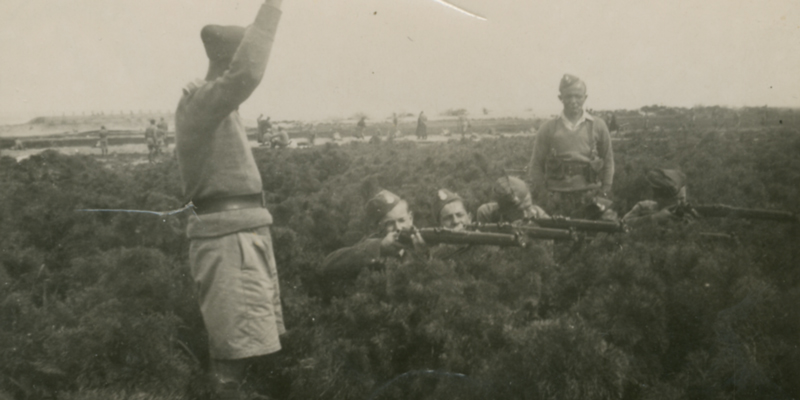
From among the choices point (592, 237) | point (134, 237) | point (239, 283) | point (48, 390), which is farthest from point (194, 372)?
point (592, 237)

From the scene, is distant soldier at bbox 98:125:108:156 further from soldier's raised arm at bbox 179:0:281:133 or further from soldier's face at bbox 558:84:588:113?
soldier's face at bbox 558:84:588:113

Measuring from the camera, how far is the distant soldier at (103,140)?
17.6 feet

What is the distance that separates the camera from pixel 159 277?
3736mm

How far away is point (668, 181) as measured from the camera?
16.3ft

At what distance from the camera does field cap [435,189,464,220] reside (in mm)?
4602

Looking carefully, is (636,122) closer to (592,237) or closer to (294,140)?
(592,237)

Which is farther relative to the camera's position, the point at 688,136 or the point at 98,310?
the point at 688,136

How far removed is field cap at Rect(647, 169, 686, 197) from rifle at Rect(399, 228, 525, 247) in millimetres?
2073

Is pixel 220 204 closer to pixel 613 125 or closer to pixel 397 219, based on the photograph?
pixel 397 219

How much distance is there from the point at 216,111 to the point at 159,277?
5.78 feet

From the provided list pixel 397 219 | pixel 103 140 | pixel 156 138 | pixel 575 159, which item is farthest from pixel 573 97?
pixel 103 140

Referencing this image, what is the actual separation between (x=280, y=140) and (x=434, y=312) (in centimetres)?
443

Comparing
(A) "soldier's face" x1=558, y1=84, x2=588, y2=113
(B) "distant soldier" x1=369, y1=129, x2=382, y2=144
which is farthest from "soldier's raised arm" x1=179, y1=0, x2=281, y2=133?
(B) "distant soldier" x1=369, y1=129, x2=382, y2=144

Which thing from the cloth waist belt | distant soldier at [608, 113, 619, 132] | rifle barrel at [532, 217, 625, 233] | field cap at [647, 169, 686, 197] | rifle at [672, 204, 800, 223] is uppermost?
distant soldier at [608, 113, 619, 132]
